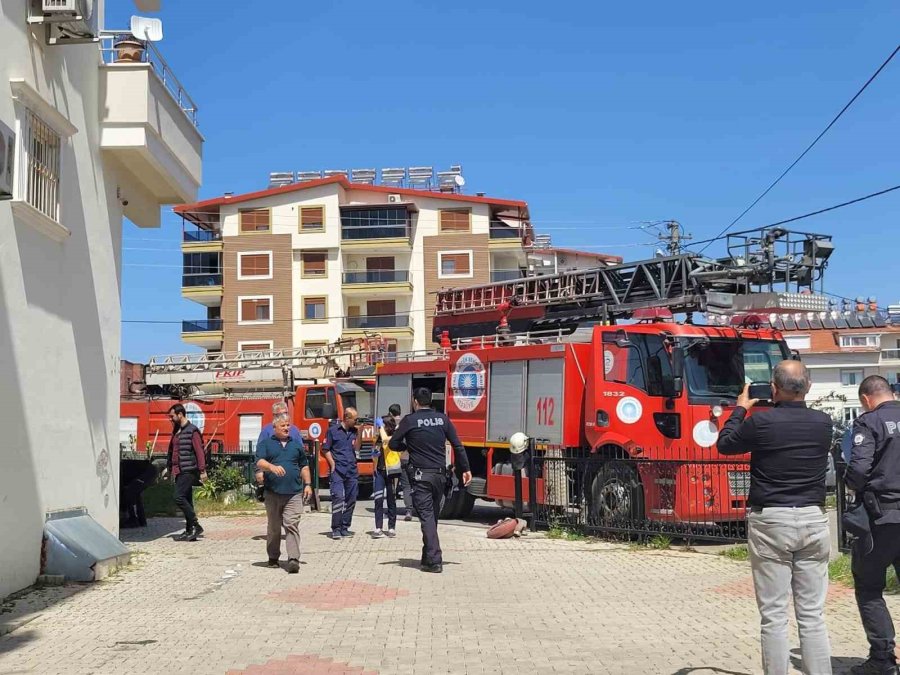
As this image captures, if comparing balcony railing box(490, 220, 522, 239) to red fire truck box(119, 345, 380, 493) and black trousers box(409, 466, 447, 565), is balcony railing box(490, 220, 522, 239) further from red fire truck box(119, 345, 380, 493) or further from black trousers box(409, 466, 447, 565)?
black trousers box(409, 466, 447, 565)

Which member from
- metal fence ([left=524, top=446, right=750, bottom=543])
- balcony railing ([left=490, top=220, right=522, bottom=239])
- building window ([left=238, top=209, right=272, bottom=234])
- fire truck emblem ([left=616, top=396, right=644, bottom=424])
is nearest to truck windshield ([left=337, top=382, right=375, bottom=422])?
metal fence ([left=524, top=446, right=750, bottom=543])

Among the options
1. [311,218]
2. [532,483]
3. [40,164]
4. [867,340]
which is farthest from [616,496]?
[867,340]

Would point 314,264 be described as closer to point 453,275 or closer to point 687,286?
point 453,275

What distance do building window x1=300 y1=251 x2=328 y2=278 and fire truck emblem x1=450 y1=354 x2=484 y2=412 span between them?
133ft

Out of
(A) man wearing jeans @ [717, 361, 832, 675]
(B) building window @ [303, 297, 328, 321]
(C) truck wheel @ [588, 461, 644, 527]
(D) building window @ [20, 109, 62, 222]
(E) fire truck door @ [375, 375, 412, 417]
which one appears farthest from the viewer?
(B) building window @ [303, 297, 328, 321]

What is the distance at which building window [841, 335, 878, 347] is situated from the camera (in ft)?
255

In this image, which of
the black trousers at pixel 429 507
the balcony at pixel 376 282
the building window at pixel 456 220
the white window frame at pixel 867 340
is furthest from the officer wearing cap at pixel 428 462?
the white window frame at pixel 867 340

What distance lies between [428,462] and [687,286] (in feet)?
24.2

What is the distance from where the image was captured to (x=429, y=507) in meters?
10.7

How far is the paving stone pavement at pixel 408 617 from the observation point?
668 centimetres

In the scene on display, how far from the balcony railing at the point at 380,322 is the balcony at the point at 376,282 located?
4.86ft

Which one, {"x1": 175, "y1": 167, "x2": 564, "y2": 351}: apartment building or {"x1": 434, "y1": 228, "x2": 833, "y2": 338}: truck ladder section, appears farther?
{"x1": 175, "y1": 167, "x2": 564, "y2": 351}: apartment building

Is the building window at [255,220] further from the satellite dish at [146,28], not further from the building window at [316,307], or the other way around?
the satellite dish at [146,28]

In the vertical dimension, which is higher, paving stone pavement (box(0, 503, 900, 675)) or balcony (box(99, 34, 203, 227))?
balcony (box(99, 34, 203, 227))
